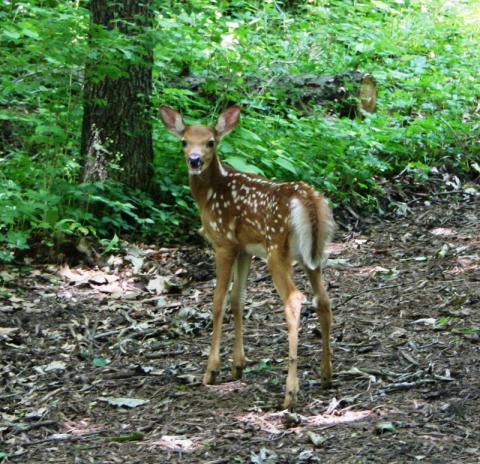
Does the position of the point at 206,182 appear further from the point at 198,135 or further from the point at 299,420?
the point at 299,420

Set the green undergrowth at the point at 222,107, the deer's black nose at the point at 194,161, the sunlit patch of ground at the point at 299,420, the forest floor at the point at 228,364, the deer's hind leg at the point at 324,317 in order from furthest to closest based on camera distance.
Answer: the green undergrowth at the point at 222,107 → the deer's black nose at the point at 194,161 → the deer's hind leg at the point at 324,317 → the sunlit patch of ground at the point at 299,420 → the forest floor at the point at 228,364

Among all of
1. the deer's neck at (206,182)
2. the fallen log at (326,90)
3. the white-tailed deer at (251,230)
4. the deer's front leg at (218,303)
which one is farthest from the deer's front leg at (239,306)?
the fallen log at (326,90)

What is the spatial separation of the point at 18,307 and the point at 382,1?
39.9 feet

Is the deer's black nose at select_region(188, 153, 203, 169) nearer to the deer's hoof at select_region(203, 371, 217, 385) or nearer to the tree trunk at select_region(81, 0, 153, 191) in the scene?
the deer's hoof at select_region(203, 371, 217, 385)

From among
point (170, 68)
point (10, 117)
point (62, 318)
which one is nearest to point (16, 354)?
point (62, 318)

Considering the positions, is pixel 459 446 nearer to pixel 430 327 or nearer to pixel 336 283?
pixel 430 327

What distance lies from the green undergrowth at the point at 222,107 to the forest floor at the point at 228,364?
1.80 feet

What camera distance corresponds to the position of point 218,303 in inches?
215

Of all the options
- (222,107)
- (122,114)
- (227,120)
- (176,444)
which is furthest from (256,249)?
(222,107)

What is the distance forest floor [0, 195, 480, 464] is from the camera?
443cm

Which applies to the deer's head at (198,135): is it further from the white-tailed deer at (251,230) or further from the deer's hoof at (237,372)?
the deer's hoof at (237,372)

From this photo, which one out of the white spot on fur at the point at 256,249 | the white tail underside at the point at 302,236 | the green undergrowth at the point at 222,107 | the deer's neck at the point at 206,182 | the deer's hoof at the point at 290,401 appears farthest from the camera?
the green undergrowth at the point at 222,107

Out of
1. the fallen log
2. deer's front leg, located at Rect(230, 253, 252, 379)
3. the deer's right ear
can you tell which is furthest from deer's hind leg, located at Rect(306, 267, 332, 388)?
the fallen log

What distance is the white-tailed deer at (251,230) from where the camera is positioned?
4949 millimetres
